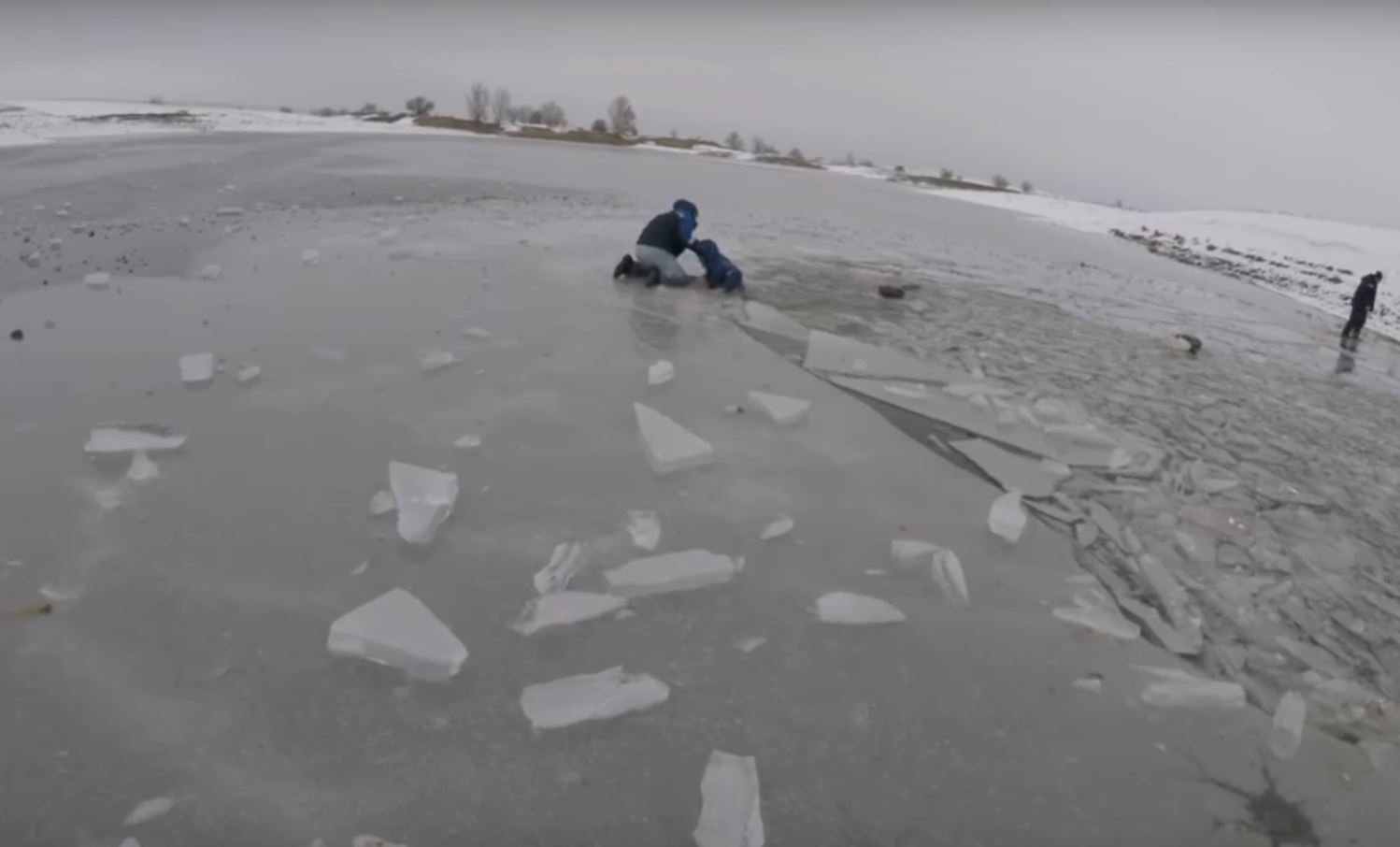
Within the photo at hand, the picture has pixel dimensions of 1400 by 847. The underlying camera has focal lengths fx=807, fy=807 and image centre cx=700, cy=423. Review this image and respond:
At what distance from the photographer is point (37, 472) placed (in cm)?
325

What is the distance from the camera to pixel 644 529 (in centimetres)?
311

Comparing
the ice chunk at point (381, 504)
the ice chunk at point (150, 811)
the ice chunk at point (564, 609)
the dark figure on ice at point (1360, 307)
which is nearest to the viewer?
the ice chunk at point (150, 811)

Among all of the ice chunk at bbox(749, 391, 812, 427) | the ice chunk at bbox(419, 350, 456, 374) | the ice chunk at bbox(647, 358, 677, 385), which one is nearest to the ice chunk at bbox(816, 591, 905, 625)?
the ice chunk at bbox(749, 391, 812, 427)

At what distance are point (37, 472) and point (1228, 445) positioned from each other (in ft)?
19.6

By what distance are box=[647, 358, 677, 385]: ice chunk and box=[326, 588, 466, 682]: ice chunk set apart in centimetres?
244

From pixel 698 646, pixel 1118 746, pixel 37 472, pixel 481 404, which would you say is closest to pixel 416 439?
pixel 481 404

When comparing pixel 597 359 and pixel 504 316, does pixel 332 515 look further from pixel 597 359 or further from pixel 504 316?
pixel 504 316

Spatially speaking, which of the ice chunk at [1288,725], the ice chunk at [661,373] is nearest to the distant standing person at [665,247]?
the ice chunk at [661,373]

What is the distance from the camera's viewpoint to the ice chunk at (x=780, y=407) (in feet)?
14.0

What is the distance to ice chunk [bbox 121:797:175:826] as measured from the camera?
5.91 ft

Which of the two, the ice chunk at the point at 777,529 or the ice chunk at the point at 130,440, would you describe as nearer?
the ice chunk at the point at 777,529

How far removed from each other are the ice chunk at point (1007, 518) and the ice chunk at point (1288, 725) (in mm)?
1037

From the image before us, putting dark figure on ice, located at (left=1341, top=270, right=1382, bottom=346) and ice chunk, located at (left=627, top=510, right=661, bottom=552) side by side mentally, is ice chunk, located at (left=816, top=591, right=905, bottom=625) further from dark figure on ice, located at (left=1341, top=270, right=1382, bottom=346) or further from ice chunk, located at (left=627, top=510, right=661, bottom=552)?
dark figure on ice, located at (left=1341, top=270, right=1382, bottom=346)

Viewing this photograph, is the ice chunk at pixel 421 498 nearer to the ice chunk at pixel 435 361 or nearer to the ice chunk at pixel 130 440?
the ice chunk at pixel 130 440
